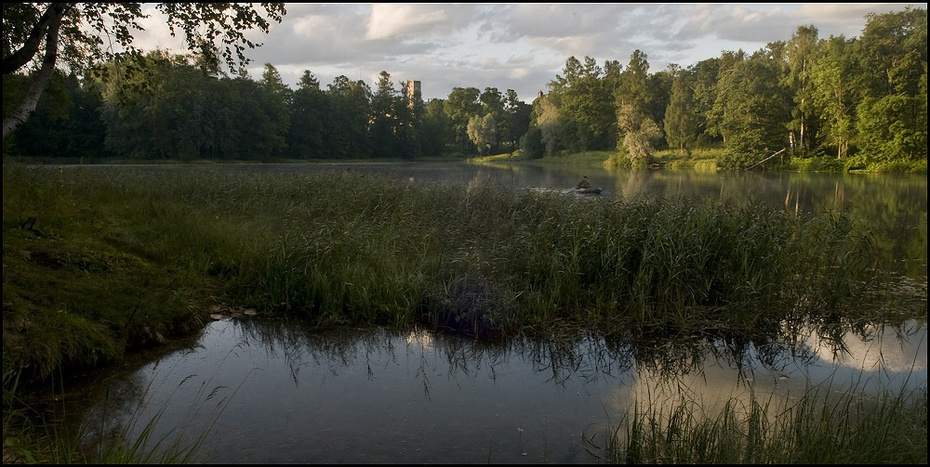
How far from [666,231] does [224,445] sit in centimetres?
589

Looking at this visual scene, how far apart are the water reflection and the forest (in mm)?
5870

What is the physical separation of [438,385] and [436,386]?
0.09 ft

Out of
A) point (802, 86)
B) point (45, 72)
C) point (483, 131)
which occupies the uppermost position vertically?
point (802, 86)

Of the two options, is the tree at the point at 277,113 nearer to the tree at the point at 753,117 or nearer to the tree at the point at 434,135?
the tree at the point at 434,135

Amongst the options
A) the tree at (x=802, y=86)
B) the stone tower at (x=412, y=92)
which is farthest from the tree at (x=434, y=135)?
the tree at (x=802, y=86)

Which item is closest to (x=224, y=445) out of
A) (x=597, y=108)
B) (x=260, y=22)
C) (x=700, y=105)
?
(x=260, y=22)

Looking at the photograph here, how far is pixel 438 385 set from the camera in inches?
210

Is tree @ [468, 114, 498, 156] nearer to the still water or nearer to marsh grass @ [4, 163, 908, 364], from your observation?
marsh grass @ [4, 163, 908, 364]

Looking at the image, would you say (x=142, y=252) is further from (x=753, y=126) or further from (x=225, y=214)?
(x=753, y=126)

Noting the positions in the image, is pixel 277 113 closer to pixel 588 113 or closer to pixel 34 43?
pixel 588 113

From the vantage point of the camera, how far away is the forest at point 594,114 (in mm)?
38125

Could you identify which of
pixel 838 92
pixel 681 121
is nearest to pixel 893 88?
pixel 838 92

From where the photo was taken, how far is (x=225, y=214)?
1138 centimetres

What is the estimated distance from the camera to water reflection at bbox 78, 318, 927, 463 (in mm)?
4184
